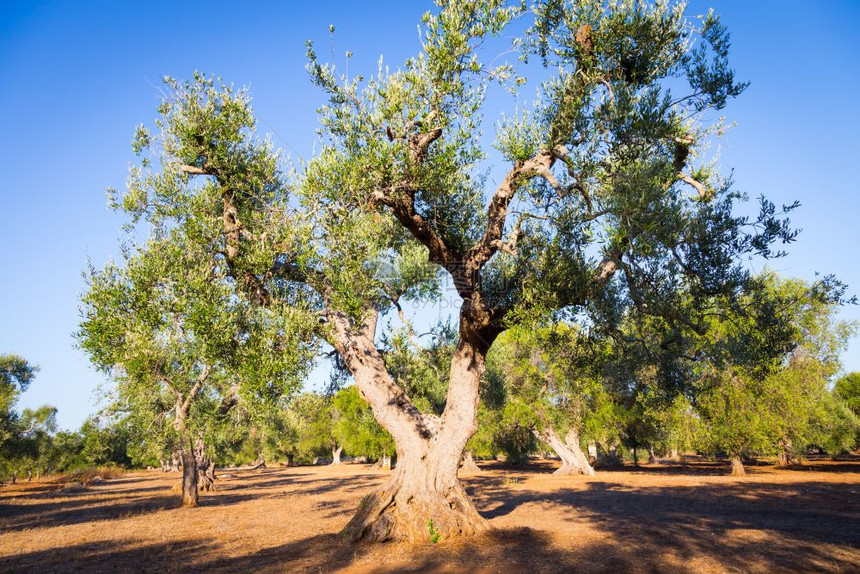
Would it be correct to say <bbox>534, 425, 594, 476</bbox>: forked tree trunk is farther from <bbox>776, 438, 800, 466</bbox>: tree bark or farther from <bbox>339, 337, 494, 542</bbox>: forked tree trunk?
<bbox>339, 337, 494, 542</bbox>: forked tree trunk

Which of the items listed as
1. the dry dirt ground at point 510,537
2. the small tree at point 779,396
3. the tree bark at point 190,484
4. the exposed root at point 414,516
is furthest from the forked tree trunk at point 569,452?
the exposed root at point 414,516

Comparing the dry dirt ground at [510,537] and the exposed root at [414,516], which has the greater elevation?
the exposed root at [414,516]

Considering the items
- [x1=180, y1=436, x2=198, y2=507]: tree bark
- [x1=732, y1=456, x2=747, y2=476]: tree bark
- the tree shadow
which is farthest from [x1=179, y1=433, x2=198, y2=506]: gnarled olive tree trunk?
[x1=732, y1=456, x2=747, y2=476]: tree bark

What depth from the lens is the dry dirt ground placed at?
497 inches

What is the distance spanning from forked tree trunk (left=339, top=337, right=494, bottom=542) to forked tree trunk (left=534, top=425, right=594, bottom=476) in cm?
3796

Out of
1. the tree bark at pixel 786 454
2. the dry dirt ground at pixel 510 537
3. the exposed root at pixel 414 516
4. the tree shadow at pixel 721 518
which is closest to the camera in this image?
the dry dirt ground at pixel 510 537

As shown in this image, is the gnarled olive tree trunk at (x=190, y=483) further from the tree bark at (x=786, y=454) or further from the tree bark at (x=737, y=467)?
the tree bark at (x=786, y=454)

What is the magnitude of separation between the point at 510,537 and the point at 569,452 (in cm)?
4005

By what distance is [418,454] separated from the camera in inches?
633

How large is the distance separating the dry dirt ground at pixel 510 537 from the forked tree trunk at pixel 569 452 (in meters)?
20.7

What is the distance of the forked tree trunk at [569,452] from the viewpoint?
50.4m

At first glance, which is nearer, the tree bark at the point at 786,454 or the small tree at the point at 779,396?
the small tree at the point at 779,396

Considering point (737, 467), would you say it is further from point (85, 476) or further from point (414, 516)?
point (85, 476)

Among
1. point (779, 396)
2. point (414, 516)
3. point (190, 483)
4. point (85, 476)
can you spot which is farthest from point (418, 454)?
point (85, 476)
